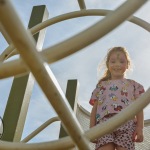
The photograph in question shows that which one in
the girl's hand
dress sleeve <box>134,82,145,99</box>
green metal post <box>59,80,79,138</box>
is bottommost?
the girl's hand

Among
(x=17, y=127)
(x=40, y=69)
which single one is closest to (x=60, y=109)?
(x=40, y=69)

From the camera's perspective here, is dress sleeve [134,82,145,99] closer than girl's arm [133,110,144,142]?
No

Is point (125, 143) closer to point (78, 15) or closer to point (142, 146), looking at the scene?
point (78, 15)

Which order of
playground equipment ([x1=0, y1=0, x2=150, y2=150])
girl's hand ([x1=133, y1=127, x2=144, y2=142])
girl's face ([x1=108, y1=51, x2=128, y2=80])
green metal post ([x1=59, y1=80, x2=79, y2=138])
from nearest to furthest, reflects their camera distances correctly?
playground equipment ([x1=0, y1=0, x2=150, y2=150]) → girl's hand ([x1=133, y1=127, x2=144, y2=142]) → girl's face ([x1=108, y1=51, x2=128, y2=80]) → green metal post ([x1=59, y1=80, x2=79, y2=138])

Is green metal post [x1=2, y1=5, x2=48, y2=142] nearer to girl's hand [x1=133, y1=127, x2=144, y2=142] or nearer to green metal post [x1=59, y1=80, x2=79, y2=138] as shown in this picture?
girl's hand [x1=133, y1=127, x2=144, y2=142]

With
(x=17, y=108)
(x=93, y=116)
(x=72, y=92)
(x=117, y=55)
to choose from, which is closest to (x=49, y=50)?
(x=17, y=108)

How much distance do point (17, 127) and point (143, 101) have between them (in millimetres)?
754

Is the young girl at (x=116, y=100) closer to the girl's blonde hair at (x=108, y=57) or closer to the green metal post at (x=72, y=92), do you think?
the girl's blonde hair at (x=108, y=57)

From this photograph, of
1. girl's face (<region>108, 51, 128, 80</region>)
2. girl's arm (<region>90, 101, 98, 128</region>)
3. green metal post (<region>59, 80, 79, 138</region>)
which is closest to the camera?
girl's arm (<region>90, 101, 98, 128</region>)

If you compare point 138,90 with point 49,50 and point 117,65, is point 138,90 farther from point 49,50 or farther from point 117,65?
point 49,50

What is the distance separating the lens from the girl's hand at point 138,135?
4.02ft

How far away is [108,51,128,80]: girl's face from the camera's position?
148 cm

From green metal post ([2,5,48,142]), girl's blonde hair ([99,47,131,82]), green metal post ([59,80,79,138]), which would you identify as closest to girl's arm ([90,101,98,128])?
girl's blonde hair ([99,47,131,82])

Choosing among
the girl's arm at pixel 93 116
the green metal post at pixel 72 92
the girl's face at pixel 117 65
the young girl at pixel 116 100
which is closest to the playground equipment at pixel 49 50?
the young girl at pixel 116 100
